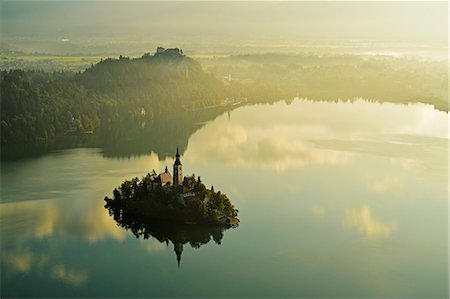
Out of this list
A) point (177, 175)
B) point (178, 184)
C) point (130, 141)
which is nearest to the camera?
point (178, 184)

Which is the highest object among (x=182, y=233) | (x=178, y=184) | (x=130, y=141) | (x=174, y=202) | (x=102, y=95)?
(x=102, y=95)

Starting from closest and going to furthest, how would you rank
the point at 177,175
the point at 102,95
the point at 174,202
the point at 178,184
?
the point at 174,202 < the point at 178,184 < the point at 177,175 < the point at 102,95

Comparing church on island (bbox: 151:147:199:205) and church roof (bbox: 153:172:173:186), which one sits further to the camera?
church roof (bbox: 153:172:173:186)

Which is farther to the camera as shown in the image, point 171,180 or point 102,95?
point 102,95

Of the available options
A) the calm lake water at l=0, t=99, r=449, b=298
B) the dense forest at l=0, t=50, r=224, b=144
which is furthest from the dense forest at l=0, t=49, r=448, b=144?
the calm lake water at l=0, t=99, r=449, b=298

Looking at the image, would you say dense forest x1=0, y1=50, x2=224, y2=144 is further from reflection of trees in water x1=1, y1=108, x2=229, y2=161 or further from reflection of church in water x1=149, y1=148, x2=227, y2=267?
reflection of church in water x1=149, y1=148, x2=227, y2=267

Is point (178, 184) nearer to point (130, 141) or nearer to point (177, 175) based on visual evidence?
point (177, 175)

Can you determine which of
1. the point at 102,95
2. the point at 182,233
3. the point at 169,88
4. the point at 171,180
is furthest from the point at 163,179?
the point at 169,88
